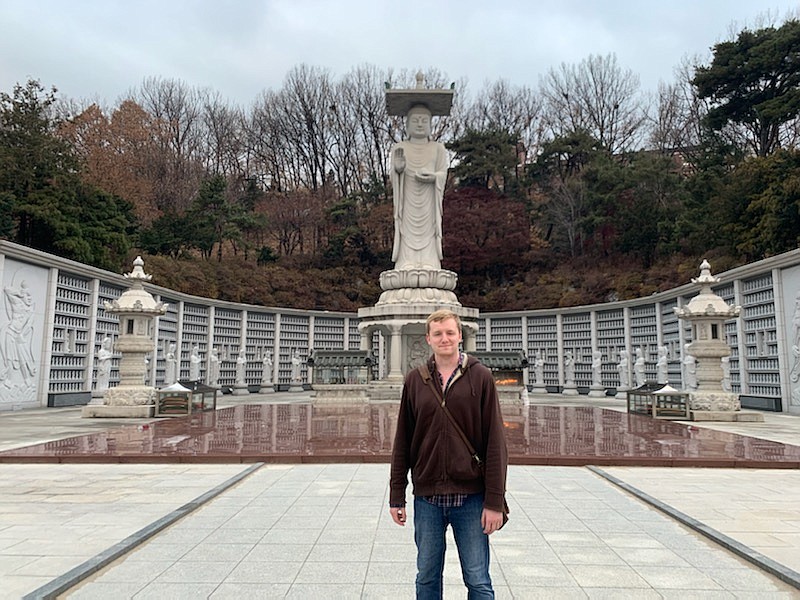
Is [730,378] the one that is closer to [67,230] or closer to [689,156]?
[689,156]

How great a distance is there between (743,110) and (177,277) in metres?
24.2

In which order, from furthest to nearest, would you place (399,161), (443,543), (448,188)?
(448,188)
(399,161)
(443,543)

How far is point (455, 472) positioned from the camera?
238 centimetres

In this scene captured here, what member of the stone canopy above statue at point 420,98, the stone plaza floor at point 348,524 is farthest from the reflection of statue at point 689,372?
the stone canopy above statue at point 420,98

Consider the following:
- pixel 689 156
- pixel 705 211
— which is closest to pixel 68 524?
pixel 705 211

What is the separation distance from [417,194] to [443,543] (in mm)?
16872

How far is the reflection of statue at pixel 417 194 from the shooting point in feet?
60.7

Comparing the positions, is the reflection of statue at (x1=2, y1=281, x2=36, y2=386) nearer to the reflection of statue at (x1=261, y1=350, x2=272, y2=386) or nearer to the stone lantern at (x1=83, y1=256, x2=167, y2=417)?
the stone lantern at (x1=83, y1=256, x2=167, y2=417)

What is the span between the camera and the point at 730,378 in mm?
15312

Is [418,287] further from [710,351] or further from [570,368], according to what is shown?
[710,351]

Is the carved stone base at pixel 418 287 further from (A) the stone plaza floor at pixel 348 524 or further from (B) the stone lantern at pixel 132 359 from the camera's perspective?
(A) the stone plaza floor at pixel 348 524

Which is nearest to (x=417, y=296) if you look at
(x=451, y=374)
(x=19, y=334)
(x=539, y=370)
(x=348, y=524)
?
(x=539, y=370)

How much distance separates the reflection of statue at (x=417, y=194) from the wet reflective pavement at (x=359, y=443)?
798cm

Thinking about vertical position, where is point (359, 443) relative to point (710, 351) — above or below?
below
